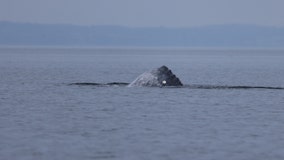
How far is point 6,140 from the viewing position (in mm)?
27422

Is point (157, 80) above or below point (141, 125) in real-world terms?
above

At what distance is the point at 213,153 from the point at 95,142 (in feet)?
13.0

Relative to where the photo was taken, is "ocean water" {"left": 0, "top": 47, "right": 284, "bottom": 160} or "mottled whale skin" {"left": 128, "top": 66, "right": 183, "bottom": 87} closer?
"ocean water" {"left": 0, "top": 47, "right": 284, "bottom": 160}

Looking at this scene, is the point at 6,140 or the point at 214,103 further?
the point at 214,103

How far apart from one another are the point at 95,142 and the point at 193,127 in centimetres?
559

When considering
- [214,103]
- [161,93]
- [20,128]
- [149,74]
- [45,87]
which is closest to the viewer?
[20,128]

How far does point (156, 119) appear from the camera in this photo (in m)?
34.7

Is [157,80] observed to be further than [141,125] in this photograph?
Yes

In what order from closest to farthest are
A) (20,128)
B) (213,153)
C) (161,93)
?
(213,153), (20,128), (161,93)

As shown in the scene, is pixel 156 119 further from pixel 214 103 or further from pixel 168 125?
pixel 214 103

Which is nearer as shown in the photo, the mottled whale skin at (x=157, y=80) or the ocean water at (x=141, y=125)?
the ocean water at (x=141, y=125)

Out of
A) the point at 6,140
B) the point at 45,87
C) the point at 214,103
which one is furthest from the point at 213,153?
the point at 45,87

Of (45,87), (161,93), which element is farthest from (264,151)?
(45,87)

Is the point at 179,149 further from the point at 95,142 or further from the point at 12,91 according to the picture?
the point at 12,91
